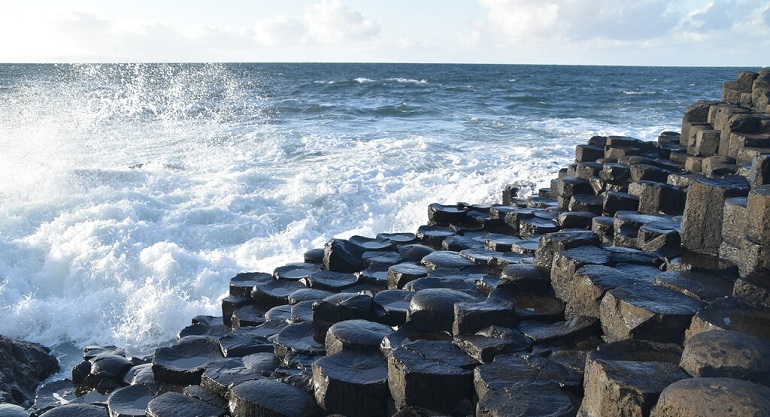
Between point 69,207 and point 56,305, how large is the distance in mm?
3205

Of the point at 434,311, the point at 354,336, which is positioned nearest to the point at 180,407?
the point at 354,336

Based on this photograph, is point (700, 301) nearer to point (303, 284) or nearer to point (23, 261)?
point (303, 284)

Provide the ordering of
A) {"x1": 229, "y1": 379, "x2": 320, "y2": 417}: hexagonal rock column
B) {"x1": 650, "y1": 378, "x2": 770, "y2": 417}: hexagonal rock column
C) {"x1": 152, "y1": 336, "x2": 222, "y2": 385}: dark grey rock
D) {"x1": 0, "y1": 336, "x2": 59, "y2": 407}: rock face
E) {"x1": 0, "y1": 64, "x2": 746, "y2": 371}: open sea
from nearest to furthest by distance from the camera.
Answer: {"x1": 650, "y1": 378, "x2": 770, "y2": 417}: hexagonal rock column → {"x1": 229, "y1": 379, "x2": 320, "y2": 417}: hexagonal rock column → {"x1": 152, "y1": 336, "x2": 222, "y2": 385}: dark grey rock → {"x1": 0, "y1": 336, "x2": 59, "y2": 407}: rock face → {"x1": 0, "y1": 64, "x2": 746, "y2": 371}: open sea

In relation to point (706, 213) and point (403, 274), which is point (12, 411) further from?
point (706, 213)

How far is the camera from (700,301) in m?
3.58

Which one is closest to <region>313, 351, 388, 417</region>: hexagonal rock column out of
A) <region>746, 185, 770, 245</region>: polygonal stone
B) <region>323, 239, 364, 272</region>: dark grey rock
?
<region>746, 185, 770, 245</region>: polygonal stone

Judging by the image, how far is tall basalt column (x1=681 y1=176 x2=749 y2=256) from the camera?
459cm

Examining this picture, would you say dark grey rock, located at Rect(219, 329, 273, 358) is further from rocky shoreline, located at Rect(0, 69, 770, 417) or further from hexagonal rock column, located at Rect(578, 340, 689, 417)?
hexagonal rock column, located at Rect(578, 340, 689, 417)

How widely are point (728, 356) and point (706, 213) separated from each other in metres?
2.27

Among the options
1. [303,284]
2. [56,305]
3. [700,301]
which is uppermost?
[700,301]

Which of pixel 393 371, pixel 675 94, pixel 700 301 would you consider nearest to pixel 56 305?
pixel 393 371

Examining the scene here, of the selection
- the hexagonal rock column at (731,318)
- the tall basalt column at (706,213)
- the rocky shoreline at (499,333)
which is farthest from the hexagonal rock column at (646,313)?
the tall basalt column at (706,213)

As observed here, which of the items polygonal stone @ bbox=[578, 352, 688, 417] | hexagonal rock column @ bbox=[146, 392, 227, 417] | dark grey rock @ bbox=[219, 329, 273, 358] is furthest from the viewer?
dark grey rock @ bbox=[219, 329, 273, 358]

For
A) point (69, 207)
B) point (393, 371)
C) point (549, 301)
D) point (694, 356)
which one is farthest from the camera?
point (69, 207)
